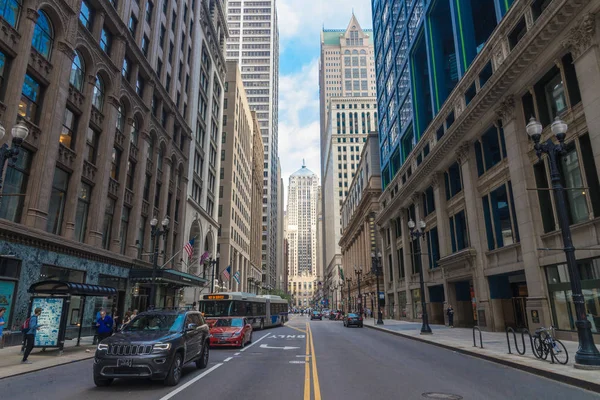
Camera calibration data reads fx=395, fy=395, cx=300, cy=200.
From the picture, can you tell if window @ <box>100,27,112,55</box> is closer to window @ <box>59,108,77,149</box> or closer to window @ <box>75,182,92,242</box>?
window @ <box>59,108,77,149</box>

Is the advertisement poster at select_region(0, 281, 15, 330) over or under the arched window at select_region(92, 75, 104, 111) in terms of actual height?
under

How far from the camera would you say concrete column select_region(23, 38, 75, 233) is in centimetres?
1948

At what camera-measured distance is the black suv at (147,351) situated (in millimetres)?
8930

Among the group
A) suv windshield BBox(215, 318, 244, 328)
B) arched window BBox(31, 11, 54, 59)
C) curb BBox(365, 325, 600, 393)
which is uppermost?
arched window BBox(31, 11, 54, 59)

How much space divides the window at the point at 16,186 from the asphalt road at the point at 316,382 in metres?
8.87

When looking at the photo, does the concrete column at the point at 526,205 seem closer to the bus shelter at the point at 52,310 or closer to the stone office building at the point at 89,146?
the bus shelter at the point at 52,310

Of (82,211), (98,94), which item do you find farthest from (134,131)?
(82,211)

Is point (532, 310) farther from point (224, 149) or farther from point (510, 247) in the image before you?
point (224, 149)

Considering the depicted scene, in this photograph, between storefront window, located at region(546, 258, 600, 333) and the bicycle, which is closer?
the bicycle

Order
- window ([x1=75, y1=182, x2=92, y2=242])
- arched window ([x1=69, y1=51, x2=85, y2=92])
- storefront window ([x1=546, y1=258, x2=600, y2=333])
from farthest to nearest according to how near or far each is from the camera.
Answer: window ([x1=75, y1=182, x2=92, y2=242]) → arched window ([x1=69, y1=51, x2=85, y2=92]) → storefront window ([x1=546, y1=258, x2=600, y2=333])

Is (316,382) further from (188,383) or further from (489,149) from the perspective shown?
(489,149)

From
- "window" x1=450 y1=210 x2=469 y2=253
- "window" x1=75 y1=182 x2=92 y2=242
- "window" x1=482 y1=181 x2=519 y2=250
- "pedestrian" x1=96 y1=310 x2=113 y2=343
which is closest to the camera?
"pedestrian" x1=96 y1=310 x2=113 y2=343

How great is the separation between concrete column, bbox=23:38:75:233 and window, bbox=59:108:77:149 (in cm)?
146

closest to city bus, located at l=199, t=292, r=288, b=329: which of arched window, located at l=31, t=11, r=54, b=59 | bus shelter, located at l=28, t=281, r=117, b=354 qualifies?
bus shelter, located at l=28, t=281, r=117, b=354
